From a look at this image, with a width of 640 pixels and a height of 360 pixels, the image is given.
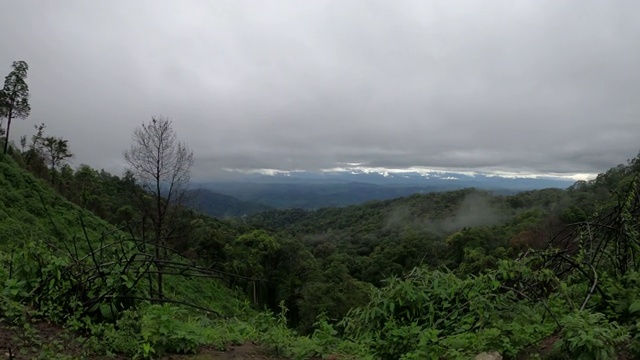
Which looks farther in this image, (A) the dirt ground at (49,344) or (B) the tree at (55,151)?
(B) the tree at (55,151)

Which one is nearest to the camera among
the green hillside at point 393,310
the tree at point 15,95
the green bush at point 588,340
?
the green bush at point 588,340

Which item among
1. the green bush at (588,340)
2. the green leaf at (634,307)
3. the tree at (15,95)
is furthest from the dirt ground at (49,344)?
the tree at (15,95)

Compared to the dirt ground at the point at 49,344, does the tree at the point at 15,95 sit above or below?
above

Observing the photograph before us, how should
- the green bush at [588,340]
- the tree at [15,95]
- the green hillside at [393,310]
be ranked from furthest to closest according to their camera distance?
the tree at [15,95]
the green hillside at [393,310]
the green bush at [588,340]

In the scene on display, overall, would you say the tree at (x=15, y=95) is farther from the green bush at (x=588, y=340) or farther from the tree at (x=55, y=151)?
the green bush at (x=588, y=340)

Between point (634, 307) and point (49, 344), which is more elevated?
point (634, 307)

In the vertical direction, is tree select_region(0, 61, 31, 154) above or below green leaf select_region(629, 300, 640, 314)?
above

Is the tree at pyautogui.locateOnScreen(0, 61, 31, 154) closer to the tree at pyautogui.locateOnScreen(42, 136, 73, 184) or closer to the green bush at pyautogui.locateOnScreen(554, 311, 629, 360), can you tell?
the tree at pyautogui.locateOnScreen(42, 136, 73, 184)

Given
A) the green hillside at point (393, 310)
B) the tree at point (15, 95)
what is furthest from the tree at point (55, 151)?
the green hillside at point (393, 310)

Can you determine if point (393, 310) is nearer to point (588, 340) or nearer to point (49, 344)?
point (588, 340)

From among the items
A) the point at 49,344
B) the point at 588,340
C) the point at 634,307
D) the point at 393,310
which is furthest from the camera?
the point at 393,310

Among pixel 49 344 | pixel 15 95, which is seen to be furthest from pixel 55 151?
pixel 49 344

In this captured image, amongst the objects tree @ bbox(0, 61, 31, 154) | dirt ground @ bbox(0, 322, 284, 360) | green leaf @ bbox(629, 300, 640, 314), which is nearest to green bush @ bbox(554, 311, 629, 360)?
green leaf @ bbox(629, 300, 640, 314)

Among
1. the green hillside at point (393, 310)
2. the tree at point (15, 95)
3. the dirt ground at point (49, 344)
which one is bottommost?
the dirt ground at point (49, 344)
